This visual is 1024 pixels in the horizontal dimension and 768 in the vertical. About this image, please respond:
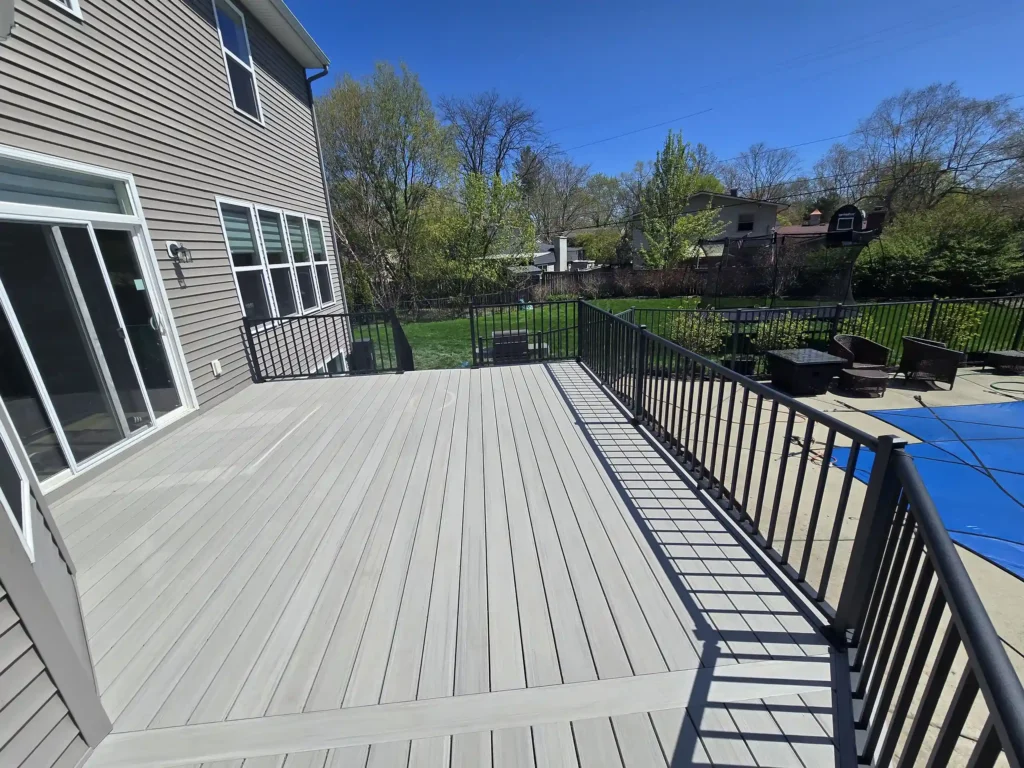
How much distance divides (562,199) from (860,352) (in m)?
28.3

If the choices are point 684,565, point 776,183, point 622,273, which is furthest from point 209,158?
point 776,183

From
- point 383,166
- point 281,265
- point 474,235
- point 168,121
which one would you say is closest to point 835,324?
point 281,265

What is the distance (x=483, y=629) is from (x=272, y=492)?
178cm

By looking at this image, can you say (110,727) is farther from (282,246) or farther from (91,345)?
(282,246)

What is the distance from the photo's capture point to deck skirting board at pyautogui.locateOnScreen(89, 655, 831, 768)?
1276 mm

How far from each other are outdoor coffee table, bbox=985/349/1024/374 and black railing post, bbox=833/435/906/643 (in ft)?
27.7

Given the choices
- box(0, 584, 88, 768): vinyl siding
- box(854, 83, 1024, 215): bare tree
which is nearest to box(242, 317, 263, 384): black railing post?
box(0, 584, 88, 768): vinyl siding

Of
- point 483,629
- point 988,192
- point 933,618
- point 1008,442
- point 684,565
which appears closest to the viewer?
point 933,618

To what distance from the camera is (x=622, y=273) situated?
61.3ft

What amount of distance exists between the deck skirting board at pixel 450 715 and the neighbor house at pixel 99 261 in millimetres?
233

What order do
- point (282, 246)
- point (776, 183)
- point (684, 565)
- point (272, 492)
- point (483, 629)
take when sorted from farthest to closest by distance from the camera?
point (776, 183)
point (282, 246)
point (272, 492)
point (684, 565)
point (483, 629)

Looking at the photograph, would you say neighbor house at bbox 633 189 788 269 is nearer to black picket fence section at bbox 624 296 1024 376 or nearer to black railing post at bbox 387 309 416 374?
black picket fence section at bbox 624 296 1024 376

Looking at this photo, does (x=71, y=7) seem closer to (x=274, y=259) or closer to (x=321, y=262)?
(x=274, y=259)

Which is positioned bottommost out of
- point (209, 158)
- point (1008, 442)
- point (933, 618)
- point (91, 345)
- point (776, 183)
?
point (1008, 442)
